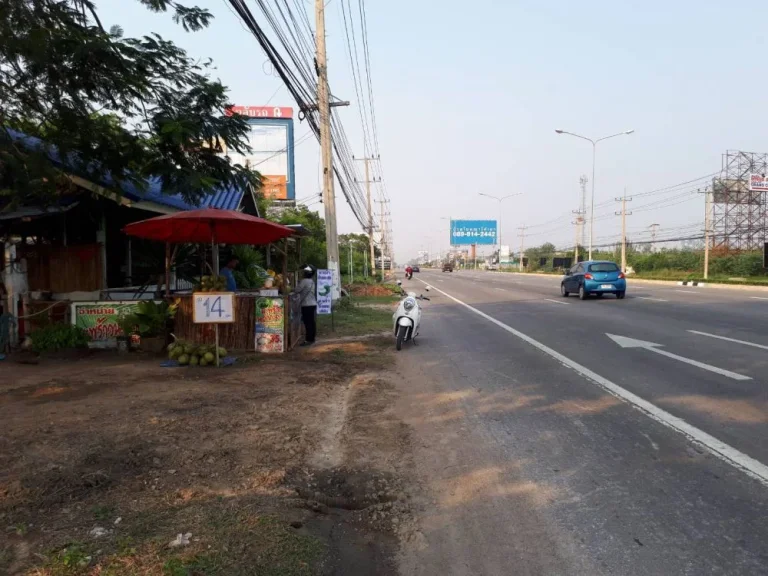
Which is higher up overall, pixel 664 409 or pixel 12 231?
pixel 12 231

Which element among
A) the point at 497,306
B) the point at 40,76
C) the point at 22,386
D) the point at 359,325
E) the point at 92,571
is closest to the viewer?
the point at 92,571

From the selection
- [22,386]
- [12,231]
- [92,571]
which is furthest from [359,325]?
[92,571]

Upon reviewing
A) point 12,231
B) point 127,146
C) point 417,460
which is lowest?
point 417,460

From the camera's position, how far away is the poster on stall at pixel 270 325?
10219mm

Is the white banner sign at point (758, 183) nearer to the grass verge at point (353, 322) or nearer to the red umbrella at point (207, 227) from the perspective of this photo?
the grass verge at point (353, 322)

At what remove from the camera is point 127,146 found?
24.8ft

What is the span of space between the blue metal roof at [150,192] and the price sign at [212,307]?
1460mm

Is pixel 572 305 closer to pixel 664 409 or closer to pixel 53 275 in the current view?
pixel 664 409

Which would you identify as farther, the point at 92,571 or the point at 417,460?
the point at 417,460

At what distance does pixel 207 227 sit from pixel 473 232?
5203cm

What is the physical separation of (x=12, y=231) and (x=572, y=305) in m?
16.3

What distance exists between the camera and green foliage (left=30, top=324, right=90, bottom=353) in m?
9.77

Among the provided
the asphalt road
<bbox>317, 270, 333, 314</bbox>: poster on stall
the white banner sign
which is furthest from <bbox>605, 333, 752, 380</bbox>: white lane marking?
the white banner sign

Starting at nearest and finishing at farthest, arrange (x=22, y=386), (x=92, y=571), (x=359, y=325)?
(x=92, y=571) < (x=22, y=386) < (x=359, y=325)
